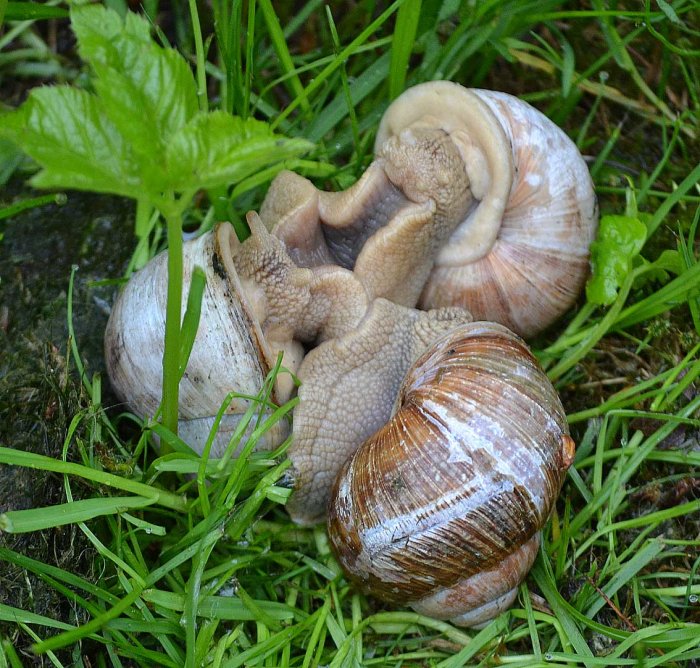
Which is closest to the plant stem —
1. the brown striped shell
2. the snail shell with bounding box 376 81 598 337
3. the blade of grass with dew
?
the brown striped shell

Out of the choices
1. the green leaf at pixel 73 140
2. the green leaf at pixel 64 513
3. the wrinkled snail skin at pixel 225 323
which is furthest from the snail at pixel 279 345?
the green leaf at pixel 73 140

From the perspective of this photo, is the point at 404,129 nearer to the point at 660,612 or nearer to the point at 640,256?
the point at 640,256

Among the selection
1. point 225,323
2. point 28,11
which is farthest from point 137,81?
point 28,11

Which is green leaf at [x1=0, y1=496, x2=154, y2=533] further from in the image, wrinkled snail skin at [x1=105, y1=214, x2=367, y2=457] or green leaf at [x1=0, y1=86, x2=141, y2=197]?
green leaf at [x1=0, y1=86, x2=141, y2=197]

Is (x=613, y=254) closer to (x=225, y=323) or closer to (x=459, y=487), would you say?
(x=459, y=487)

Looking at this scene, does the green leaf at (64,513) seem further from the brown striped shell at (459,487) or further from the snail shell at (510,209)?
the snail shell at (510,209)
